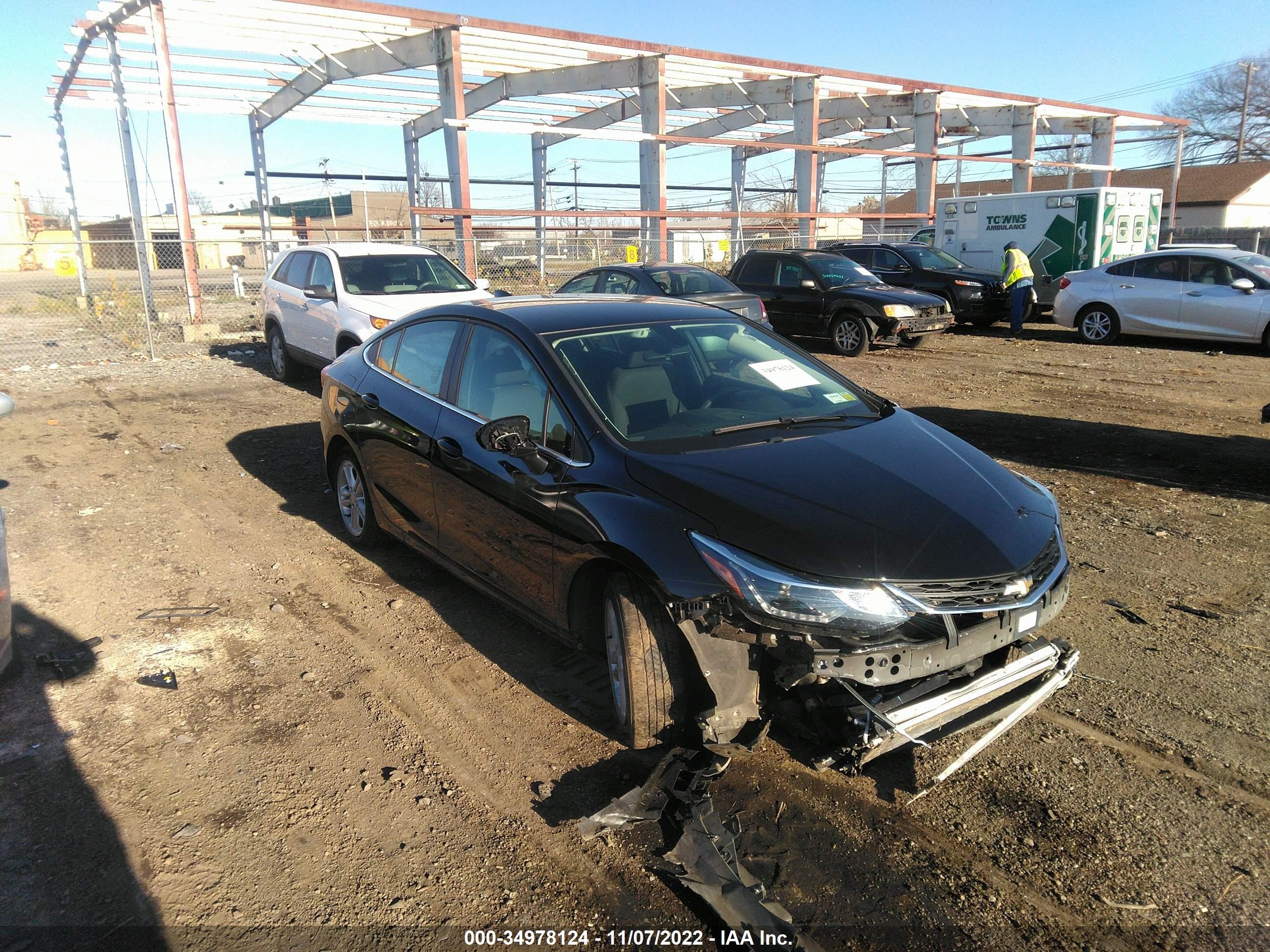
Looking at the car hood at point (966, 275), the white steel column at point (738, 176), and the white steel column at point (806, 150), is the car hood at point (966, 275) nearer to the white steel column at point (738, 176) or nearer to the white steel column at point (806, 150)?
the white steel column at point (806, 150)

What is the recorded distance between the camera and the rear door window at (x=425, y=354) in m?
4.80

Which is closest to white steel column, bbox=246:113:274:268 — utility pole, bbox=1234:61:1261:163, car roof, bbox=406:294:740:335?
car roof, bbox=406:294:740:335

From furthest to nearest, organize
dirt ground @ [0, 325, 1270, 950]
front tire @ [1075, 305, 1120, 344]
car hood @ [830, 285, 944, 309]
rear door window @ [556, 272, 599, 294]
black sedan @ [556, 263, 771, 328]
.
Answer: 1. front tire @ [1075, 305, 1120, 344]
2. car hood @ [830, 285, 944, 309]
3. rear door window @ [556, 272, 599, 294]
4. black sedan @ [556, 263, 771, 328]
5. dirt ground @ [0, 325, 1270, 950]

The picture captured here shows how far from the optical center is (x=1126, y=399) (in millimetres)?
10383

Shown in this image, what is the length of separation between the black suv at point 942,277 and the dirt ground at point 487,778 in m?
11.7

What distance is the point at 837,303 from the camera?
14.3 metres

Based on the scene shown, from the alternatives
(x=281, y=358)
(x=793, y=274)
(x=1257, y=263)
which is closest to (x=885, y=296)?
(x=793, y=274)

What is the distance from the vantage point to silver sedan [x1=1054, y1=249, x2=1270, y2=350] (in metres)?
13.5

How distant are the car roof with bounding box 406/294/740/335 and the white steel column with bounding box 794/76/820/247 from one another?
20.4 m

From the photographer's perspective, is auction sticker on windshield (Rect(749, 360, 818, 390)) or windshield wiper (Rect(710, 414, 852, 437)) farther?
auction sticker on windshield (Rect(749, 360, 818, 390))

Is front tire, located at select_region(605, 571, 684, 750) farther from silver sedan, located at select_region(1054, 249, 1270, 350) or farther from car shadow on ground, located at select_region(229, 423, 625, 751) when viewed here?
silver sedan, located at select_region(1054, 249, 1270, 350)

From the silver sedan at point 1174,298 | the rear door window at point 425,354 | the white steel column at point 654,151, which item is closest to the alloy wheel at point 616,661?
the rear door window at point 425,354

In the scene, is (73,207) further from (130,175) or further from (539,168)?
(539,168)

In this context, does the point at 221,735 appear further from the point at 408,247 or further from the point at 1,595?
the point at 408,247
